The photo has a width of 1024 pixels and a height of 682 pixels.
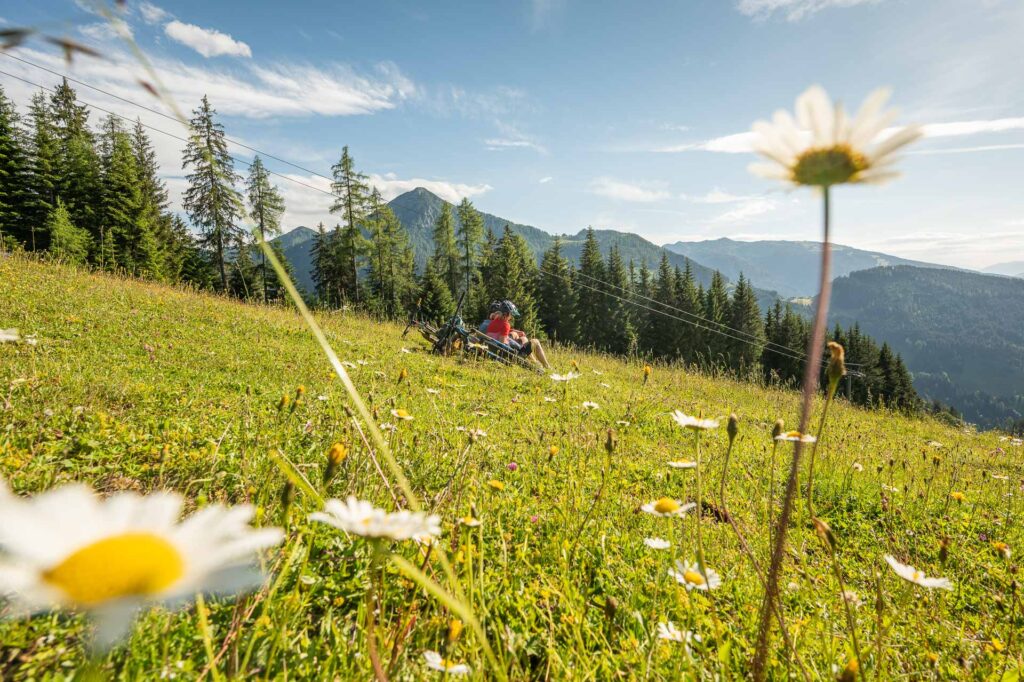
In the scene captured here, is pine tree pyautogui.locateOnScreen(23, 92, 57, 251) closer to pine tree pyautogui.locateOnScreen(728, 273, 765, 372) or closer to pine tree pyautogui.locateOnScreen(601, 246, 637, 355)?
pine tree pyautogui.locateOnScreen(601, 246, 637, 355)

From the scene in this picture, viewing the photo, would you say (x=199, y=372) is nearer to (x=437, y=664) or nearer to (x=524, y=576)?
(x=524, y=576)

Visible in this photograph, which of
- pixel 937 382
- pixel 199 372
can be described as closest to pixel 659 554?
pixel 199 372

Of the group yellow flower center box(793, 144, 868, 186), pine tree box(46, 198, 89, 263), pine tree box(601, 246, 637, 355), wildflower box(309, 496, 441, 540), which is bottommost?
pine tree box(601, 246, 637, 355)

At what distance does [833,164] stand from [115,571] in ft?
3.72

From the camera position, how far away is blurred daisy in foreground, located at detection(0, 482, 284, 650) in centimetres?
34

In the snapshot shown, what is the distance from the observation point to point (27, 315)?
16.9 ft

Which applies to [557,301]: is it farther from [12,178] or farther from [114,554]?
[114,554]

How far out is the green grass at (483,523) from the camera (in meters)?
1.30

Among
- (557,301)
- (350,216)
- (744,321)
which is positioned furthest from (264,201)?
(744,321)

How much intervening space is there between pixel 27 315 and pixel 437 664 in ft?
21.9

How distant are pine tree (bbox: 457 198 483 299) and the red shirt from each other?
32.8 m

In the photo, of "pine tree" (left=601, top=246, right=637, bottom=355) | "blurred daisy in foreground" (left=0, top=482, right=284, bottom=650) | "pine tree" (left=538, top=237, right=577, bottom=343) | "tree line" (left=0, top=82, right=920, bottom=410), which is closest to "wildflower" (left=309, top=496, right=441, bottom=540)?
"blurred daisy in foreground" (left=0, top=482, right=284, bottom=650)

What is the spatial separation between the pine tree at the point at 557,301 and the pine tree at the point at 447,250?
30.0 ft

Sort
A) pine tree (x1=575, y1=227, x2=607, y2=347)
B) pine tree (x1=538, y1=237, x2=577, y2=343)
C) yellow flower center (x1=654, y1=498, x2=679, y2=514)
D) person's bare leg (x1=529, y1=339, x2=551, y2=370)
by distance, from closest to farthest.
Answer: yellow flower center (x1=654, y1=498, x2=679, y2=514)
person's bare leg (x1=529, y1=339, x2=551, y2=370)
pine tree (x1=538, y1=237, x2=577, y2=343)
pine tree (x1=575, y1=227, x2=607, y2=347)
